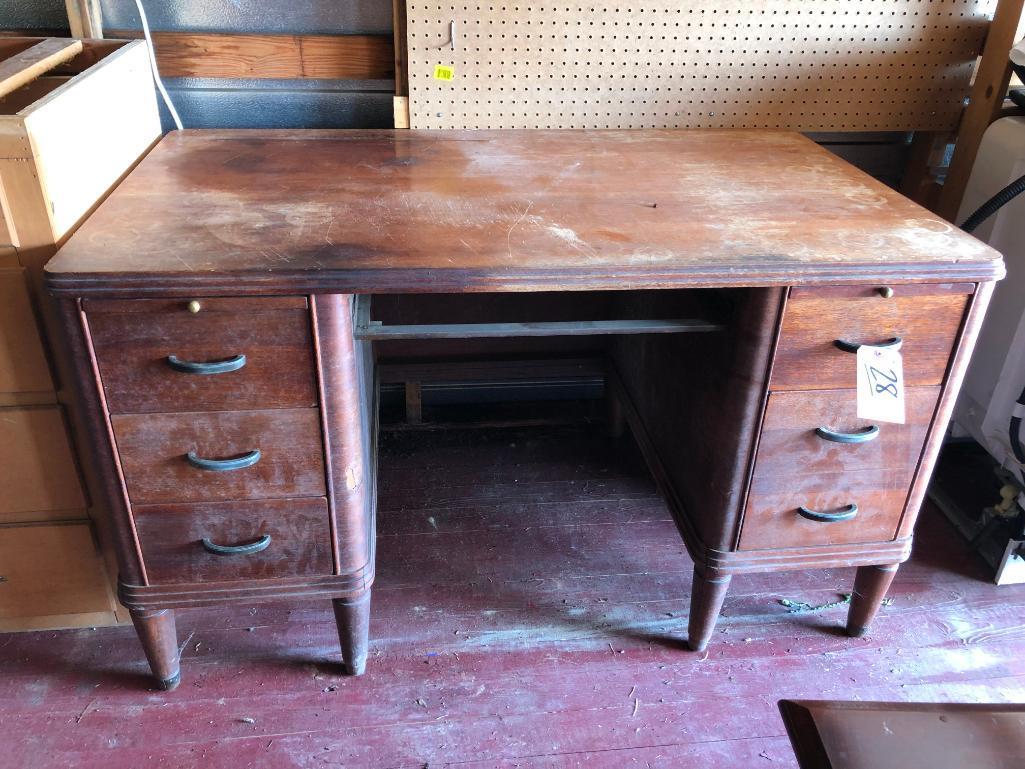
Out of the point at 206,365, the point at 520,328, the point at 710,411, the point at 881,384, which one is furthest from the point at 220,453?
the point at 881,384

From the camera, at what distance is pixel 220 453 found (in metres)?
1.19

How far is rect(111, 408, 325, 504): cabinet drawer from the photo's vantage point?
1162 millimetres

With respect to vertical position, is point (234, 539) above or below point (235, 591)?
above

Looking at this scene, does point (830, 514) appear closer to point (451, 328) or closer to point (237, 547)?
point (451, 328)

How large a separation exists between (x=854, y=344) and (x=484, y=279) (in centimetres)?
58

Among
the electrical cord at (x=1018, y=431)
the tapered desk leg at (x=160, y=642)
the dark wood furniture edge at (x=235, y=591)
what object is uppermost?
the electrical cord at (x=1018, y=431)

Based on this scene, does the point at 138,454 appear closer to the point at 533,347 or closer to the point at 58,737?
the point at 58,737

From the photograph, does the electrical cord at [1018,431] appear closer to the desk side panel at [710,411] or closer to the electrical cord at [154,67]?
the desk side panel at [710,411]

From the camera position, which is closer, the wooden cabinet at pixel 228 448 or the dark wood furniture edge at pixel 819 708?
the dark wood furniture edge at pixel 819 708

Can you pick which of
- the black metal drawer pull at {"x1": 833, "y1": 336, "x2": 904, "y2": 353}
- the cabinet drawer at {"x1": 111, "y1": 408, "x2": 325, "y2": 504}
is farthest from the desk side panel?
the cabinet drawer at {"x1": 111, "y1": 408, "x2": 325, "y2": 504}

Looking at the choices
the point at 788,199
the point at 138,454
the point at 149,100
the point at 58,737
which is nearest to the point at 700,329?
the point at 788,199

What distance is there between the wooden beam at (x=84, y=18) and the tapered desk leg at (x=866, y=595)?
6.05 feet

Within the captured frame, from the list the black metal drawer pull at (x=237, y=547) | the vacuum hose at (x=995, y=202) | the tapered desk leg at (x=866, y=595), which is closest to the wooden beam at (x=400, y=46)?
the black metal drawer pull at (x=237, y=547)

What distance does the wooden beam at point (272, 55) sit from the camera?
5.44ft
